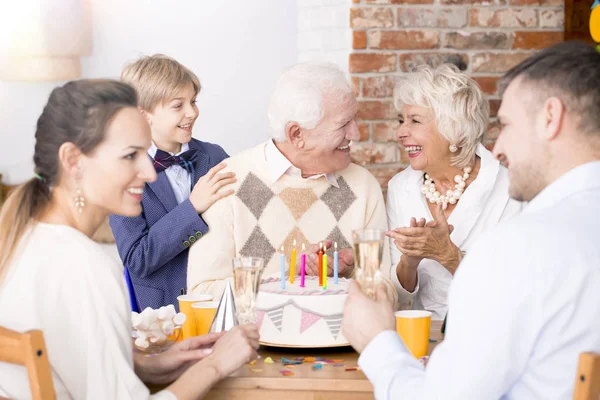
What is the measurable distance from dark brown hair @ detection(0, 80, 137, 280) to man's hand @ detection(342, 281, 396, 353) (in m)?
0.60

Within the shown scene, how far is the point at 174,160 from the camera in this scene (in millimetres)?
2709

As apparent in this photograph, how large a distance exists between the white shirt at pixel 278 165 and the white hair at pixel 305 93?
1.9 inches

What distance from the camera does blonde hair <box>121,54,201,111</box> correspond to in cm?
267

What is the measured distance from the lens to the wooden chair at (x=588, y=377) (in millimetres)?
1194

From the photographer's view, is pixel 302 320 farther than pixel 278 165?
No

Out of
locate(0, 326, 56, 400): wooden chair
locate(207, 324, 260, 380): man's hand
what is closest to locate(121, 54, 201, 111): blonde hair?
locate(207, 324, 260, 380): man's hand

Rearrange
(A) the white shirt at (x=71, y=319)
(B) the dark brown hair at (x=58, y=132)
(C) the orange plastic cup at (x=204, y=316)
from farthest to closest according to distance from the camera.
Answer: (C) the orange plastic cup at (x=204, y=316), (B) the dark brown hair at (x=58, y=132), (A) the white shirt at (x=71, y=319)

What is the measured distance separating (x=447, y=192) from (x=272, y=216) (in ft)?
2.19

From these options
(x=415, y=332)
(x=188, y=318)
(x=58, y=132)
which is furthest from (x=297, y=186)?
(x=58, y=132)

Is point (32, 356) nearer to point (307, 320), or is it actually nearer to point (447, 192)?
point (307, 320)

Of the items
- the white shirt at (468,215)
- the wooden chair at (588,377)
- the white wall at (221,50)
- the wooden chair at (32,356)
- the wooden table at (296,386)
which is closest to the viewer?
the wooden chair at (588,377)

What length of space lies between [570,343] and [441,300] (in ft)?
4.41

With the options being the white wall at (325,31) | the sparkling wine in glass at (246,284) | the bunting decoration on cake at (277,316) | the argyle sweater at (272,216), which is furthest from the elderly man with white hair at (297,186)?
the white wall at (325,31)

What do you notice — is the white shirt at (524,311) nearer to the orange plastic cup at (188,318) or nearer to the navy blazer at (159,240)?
the orange plastic cup at (188,318)
